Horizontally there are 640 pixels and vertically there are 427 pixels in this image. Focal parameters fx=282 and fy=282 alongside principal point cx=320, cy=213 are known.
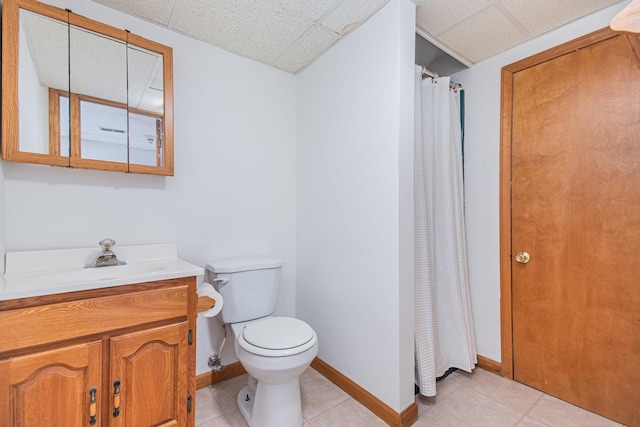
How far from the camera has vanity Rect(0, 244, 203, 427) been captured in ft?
3.01

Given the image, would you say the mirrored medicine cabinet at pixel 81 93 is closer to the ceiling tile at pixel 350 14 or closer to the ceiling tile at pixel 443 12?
the ceiling tile at pixel 350 14

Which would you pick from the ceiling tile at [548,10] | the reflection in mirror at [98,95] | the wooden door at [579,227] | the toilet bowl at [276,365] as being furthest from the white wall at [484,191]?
the reflection in mirror at [98,95]

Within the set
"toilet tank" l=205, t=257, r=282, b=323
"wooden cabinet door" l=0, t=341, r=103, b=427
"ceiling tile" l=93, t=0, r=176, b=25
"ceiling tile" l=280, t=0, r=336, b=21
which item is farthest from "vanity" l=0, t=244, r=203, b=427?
"ceiling tile" l=280, t=0, r=336, b=21

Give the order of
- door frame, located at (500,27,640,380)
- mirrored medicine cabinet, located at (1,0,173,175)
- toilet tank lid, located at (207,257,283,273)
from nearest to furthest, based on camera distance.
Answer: mirrored medicine cabinet, located at (1,0,173,175)
toilet tank lid, located at (207,257,283,273)
door frame, located at (500,27,640,380)

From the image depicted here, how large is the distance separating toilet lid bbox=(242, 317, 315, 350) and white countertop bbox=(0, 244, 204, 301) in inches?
17.5

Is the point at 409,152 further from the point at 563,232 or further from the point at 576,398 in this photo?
the point at 576,398

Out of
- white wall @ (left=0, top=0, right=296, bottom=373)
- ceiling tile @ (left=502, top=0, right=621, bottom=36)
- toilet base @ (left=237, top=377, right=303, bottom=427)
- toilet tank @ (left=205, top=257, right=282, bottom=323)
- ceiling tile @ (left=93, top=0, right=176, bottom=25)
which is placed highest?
ceiling tile @ (left=93, top=0, right=176, bottom=25)

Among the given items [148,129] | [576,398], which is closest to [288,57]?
[148,129]

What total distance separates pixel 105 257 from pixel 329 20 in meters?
1.72

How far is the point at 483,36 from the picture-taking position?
5.60 ft

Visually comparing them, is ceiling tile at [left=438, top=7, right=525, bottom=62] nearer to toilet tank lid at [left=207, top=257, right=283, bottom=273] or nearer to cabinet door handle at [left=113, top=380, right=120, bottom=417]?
toilet tank lid at [left=207, top=257, right=283, bottom=273]

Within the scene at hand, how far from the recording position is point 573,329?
5.22 ft

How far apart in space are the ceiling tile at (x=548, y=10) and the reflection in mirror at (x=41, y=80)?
220 cm

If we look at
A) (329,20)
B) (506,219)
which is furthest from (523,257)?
(329,20)
